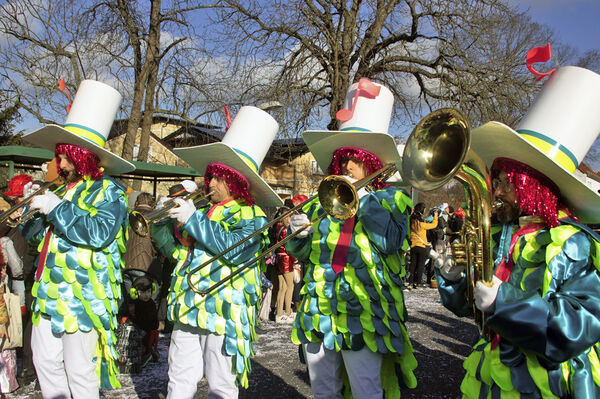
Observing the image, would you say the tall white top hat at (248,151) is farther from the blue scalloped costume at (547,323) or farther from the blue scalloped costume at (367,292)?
the blue scalloped costume at (547,323)

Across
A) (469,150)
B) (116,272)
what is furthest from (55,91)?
(469,150)

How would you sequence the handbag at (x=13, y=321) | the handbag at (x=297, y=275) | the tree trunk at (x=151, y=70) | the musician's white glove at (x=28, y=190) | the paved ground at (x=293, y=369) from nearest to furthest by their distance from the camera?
the musician's white glove at (x=28, y=190), the handbag at (x=13, y=321), the paved ground at (x=293, y=369), the handbag at (x=297, y=275), the tree trunk at (x=151, y=70)

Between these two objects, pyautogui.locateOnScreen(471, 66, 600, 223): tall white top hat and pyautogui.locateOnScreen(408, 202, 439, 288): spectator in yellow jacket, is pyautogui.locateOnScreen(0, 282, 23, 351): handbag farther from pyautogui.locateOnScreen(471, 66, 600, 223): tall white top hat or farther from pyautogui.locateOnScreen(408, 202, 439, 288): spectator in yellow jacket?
pyautogui.locateOnScreen(408, 202, 439, 288): spectator in yellow jacket

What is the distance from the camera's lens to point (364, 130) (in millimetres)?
3467

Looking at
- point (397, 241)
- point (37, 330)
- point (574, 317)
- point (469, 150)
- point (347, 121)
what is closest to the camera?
point (574, 317)

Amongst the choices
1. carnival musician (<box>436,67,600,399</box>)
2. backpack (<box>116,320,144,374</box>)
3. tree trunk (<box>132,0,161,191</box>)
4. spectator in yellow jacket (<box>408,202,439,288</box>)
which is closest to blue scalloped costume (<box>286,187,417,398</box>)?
carnival musician (<box>436,67,600,399</box>)

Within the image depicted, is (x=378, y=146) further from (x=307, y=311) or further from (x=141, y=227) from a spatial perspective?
(x=141, y=227)

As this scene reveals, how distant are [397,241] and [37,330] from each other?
2.56 metres

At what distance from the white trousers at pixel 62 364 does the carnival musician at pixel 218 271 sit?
59cm

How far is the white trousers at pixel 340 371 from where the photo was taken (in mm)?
3023

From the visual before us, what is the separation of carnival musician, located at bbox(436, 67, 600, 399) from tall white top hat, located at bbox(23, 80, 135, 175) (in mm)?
2794

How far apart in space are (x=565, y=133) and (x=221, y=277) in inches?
91.8

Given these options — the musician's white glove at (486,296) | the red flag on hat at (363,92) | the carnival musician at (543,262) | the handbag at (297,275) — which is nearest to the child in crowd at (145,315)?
the handbag at (297,275)

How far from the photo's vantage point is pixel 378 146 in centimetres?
340
